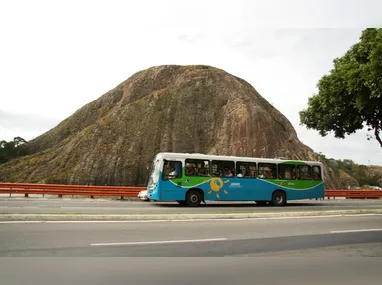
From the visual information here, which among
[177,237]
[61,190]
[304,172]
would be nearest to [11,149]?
[61,190]

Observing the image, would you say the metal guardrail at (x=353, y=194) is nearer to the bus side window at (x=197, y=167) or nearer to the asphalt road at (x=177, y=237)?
the bus side window at (x=197, y=167)

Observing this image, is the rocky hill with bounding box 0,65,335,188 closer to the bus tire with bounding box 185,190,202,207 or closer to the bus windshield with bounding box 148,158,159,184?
the bus windshield with bounding box 148,158,159,184

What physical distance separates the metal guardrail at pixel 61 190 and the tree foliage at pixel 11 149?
4848cm

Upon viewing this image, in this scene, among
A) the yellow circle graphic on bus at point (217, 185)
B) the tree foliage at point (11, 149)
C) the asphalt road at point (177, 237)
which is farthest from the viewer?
the tree foliage at point (11, 149)

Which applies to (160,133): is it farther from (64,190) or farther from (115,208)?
(115,208)

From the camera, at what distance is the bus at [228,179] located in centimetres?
1886

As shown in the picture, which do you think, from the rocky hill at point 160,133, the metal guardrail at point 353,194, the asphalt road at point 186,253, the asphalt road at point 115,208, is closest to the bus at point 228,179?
the asphalt road at point 115,208

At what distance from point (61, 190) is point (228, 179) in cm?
1275

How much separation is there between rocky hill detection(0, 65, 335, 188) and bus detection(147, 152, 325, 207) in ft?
108

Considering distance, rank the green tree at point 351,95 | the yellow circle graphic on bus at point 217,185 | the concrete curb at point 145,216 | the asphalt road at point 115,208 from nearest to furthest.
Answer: the concrete curb at point 145,216, the asphalt road at point 115,208, the green tree at point 351,95, the yellow circle graphic on bus at point 217,185

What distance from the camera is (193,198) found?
19.1 metres

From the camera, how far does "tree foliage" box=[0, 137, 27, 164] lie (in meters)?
69.4

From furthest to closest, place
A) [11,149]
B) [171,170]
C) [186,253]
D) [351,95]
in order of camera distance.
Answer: [11,149] < [171,170] < [351,95] < [186,253]

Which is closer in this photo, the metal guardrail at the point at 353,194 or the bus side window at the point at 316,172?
the bus side window at the point at 316,172
